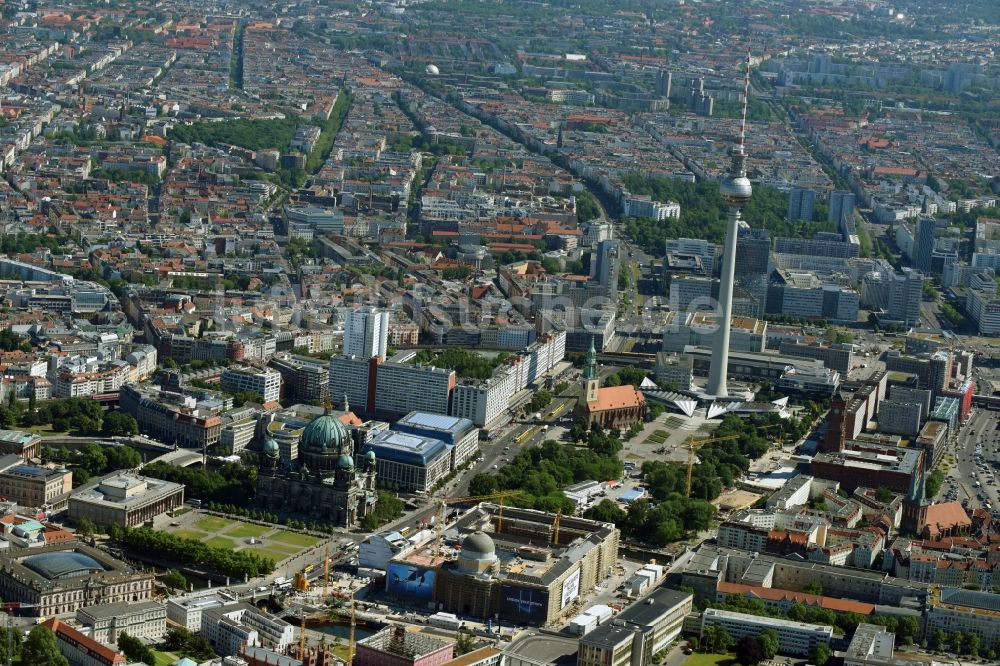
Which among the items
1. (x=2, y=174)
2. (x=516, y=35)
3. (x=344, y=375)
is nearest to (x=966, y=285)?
(x=344, y=375)

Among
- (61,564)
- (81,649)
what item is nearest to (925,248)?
(61,564)

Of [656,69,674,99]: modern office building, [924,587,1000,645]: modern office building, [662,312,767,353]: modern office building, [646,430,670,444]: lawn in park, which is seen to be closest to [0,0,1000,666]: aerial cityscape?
[924,587,1000,645]: modern office building

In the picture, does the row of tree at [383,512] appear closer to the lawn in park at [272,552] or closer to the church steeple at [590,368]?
the lawn in park at [272,552]

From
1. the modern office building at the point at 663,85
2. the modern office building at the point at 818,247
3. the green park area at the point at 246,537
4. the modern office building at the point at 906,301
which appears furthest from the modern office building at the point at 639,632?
the modern office building at the point at 663,85

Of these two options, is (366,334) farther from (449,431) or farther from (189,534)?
(189,534)

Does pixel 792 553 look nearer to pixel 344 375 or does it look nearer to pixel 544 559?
pixel 544 559

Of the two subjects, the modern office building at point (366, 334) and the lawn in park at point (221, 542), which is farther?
the modern office building at point (366, 334)
